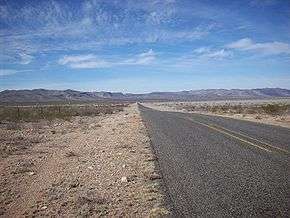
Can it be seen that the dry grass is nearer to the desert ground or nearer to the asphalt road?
the desert ground

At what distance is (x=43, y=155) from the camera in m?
14.2

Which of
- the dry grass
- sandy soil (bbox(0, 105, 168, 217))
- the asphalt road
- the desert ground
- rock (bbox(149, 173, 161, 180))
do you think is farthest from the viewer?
the dry grass

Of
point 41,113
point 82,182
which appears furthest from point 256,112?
point 82,182

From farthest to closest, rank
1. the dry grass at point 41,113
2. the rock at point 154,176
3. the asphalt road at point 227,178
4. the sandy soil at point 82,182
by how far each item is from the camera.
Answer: the dry grass at point 41,113, the rock at point 154,176, the sandy soil at point 82,182, the asphalt road at point 227,178

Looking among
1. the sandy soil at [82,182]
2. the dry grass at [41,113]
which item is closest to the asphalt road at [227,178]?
the sandy soil at [82,182]

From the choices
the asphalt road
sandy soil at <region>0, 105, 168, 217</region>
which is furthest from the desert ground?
sandy soil at <region>0, 105, 168, 217</region>

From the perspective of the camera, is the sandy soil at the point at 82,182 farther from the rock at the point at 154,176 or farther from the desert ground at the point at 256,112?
the desert ground at the point at 256,112

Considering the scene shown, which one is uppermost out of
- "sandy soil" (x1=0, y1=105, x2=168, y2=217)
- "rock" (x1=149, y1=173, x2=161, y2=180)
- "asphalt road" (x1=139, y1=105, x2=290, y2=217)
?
"asphalt road" (x1=139, y1=105, x2=290, y2=217)

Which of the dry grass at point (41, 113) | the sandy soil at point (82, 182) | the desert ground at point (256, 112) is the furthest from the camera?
the dry grass at point (41, 113)

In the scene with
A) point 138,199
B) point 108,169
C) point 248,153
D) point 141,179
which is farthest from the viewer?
point 248,153

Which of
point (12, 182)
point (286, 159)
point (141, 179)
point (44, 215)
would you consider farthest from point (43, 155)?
point (286, 159)

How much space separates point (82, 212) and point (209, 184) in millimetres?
2885

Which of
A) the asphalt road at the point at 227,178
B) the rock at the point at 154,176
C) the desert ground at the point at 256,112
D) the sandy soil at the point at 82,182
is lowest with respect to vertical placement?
the desert ground at the point at 256,112

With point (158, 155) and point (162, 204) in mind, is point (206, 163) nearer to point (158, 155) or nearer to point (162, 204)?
point (158, 155)
